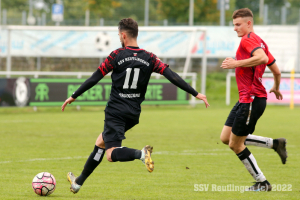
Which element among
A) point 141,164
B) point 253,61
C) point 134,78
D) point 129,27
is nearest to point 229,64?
point 253,61

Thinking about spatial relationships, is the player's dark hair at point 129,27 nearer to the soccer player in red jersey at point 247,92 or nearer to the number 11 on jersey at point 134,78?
the number 11 on jersey at point 134,78

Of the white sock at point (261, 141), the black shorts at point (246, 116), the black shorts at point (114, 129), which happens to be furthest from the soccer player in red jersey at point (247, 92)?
the black shorts at point (114, 129)

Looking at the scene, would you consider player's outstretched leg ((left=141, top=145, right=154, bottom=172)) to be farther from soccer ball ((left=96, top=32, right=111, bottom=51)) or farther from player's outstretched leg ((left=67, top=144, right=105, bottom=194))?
soccer ball ((left=96, top=32, right=111, bottom=51))

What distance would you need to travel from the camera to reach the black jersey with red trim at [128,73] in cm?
520

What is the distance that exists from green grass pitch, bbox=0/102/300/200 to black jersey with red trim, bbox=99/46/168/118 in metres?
1.12

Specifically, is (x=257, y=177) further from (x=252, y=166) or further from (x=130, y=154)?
(x=130, y=154)

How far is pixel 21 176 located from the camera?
665 cm

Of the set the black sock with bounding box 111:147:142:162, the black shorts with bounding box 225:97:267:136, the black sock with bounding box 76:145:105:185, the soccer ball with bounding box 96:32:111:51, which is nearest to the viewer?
the black sock with bounding box 111:147:142:162

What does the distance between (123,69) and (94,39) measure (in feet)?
54.9

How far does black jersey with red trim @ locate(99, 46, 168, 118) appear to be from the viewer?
5199mm

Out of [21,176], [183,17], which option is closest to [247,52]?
[21,176]

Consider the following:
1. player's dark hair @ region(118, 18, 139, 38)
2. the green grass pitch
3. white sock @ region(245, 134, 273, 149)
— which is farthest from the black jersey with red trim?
white sock @ region(245, 134, 273, 149)

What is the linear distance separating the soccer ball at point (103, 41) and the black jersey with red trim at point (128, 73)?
16.1 metres

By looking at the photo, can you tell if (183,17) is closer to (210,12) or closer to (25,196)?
(210,12)
